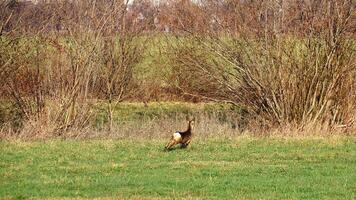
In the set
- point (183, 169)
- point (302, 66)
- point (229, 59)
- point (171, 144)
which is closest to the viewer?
point (183, 169)

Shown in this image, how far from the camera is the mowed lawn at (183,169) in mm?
11398

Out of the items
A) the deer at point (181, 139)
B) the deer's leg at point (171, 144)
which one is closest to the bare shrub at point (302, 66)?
the deer at point (181, 139)

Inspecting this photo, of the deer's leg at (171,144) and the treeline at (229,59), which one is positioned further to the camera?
the treeline at (229,59)

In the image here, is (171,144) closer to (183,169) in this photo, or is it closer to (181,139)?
(181,139)

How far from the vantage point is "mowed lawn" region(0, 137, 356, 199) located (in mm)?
11398

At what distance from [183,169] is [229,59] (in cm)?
845

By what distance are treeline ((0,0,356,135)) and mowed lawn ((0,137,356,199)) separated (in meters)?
2.52

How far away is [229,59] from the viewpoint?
70.6 ft

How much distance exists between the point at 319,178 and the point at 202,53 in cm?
1049

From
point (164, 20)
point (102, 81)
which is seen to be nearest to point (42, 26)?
point (102, 81)

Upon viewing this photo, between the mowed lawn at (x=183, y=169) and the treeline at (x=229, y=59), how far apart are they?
8.27 feet

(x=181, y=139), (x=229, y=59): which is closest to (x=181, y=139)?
(x=181, y=139)

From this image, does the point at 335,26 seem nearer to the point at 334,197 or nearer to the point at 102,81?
the point at 102,81

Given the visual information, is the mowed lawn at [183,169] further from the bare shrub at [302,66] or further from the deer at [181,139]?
the bare shrub at [302,66]
